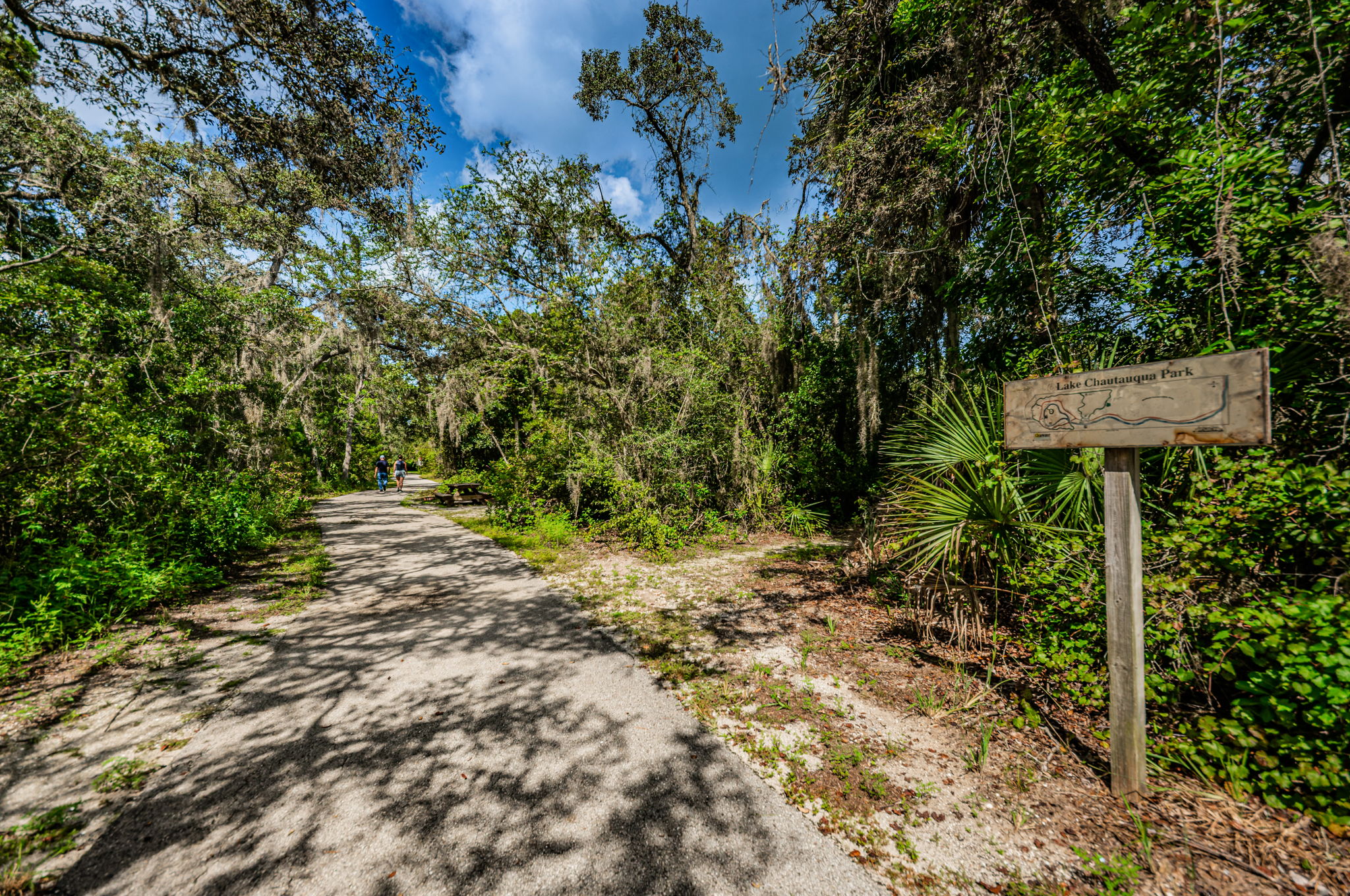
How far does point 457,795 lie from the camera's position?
2.32 metres

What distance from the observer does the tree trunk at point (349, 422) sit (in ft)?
55.1

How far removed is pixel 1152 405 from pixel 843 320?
682 cm

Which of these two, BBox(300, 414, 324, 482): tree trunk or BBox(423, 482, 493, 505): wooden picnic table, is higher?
BBox(300, 414, 324, 482): tree trunk

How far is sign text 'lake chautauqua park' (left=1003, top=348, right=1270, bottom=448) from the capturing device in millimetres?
1794

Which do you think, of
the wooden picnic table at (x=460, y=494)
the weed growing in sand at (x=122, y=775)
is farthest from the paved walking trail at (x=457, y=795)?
the wooden picnic table at (x=460, y=494)

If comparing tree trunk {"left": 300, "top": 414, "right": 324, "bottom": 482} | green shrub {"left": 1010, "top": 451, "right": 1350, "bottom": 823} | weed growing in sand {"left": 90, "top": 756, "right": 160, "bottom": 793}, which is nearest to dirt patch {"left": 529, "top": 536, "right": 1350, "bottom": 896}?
green shrub {"left": 1010, "top": 451, "right": 1350, "bottom": 823}

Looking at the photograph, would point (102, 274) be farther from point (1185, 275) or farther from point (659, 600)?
point (1185, 275)

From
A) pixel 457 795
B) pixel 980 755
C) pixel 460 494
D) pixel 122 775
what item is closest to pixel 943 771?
pixel 980 755

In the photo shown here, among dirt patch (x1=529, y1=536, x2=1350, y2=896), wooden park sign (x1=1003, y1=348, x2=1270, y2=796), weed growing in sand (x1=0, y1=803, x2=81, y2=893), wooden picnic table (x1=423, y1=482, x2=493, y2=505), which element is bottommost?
dirt patch (x1=529, y1=536, x2=1350, y2=896)

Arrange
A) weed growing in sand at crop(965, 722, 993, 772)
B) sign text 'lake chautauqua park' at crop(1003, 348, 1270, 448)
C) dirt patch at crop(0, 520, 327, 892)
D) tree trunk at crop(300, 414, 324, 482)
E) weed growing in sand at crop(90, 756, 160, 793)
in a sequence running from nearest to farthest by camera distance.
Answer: sign text 'lake chautauqua park' at crop(1003, 348, 1270, 448)
dirt patch at crop(0, 520, 327, 892)
weed growing in sand at crop(90, 756, 160, 793)
weed growing in sand at crop(965, 722, 993, 772)
tree trunk at crop(300, 414, 324, 482)

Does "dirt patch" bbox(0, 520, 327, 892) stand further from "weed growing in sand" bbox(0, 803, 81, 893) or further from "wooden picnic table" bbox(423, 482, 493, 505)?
"wooden picnic table" bbox(423, 482, 493, 505)

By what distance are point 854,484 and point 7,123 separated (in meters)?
13.3

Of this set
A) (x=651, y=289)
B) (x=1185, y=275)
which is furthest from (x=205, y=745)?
(x=651, y=289)

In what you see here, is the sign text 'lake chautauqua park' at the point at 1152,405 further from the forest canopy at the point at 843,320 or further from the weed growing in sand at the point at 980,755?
the weed growing in sand at the point at 980,755
